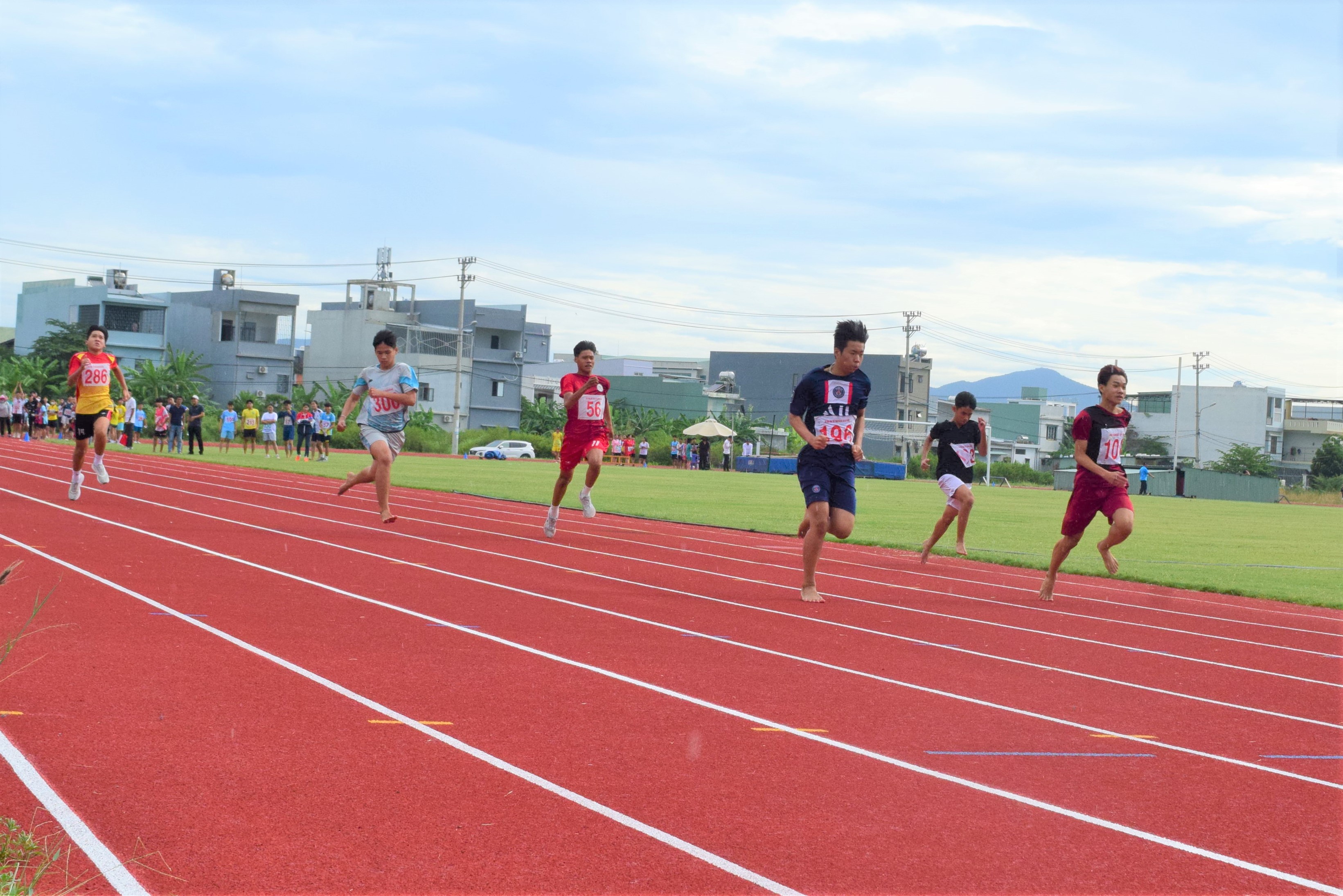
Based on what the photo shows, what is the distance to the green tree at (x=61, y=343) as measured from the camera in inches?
2773

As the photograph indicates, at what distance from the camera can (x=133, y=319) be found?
76375mm

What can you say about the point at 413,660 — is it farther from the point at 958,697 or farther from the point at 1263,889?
the point at 1263,889

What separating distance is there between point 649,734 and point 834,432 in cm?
434

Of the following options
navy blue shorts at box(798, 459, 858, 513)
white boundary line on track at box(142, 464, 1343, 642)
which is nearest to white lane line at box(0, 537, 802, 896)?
navy blue shorts at box(798, 459, 858, 513)

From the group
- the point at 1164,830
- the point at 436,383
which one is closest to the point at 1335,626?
the point at 1164,830

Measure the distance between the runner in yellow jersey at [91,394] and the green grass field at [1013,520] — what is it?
5112 millimetres

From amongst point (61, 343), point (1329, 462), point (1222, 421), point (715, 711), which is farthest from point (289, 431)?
point (1222, 421)

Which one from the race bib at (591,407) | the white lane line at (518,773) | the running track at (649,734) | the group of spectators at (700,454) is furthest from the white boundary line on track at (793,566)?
the group of spectators at (700,454)

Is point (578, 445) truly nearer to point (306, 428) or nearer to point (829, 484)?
point (829, 484)

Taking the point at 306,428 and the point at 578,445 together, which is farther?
the point at 306,428

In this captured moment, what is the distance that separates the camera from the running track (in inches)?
145

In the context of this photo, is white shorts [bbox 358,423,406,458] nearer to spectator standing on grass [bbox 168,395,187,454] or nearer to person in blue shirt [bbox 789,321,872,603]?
person in blue shirt [bbox 789,321,872,603]

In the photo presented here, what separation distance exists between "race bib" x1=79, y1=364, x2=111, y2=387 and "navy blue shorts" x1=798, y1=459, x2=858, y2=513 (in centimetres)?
870

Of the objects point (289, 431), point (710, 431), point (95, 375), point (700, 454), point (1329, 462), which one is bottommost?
point (700, 454)
